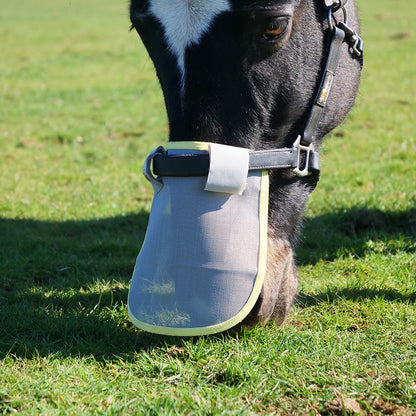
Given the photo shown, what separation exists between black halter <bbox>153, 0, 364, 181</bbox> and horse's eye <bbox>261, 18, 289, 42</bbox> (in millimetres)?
392

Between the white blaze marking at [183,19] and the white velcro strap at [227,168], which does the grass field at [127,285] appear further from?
the white blaze marking at [183,19]

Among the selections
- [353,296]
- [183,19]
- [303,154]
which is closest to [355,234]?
[353,296]

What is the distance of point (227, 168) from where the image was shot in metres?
2.29

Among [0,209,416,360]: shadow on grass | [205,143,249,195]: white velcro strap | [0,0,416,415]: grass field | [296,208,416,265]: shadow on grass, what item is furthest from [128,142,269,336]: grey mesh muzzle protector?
[296,208,416,265]: shadow on grass

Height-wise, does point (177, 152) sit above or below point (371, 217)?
above

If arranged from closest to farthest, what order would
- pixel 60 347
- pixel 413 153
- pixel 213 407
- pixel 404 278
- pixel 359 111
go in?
pixel 213 407 → pixel 60 347 → pixel 404 278 → pixel 413 153 → pixel 359 111

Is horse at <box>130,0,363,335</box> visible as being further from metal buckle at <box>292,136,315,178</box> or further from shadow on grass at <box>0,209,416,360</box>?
shadow on grass at <box>0,209,416,360</box>

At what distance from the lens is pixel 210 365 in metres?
2.54

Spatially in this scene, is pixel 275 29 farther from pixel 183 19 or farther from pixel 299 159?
pixel 299 159

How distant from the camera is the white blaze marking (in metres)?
2.32

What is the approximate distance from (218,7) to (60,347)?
189 cm

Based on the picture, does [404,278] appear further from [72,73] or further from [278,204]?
[72,73]

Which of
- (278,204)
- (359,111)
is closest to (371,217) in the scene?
(278,204)

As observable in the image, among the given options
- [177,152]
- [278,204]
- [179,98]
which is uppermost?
[179,98]
